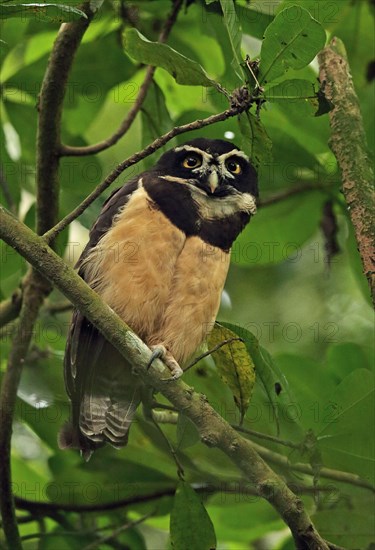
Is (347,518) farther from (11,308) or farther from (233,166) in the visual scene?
(11,308)

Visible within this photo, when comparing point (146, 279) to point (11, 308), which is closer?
point (146, 279)

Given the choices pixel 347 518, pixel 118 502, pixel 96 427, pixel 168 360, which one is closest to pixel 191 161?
pixel 168 360

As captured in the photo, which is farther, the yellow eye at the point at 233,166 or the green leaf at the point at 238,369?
the yellow eye at the point at 233,166

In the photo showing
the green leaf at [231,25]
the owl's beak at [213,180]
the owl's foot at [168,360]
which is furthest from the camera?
the owl's beak at [213,180]

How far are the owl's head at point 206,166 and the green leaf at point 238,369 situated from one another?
0.78 meters

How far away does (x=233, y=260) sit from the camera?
4746 mm

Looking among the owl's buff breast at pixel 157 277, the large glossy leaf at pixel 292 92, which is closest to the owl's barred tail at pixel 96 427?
the owl's buff breast at pixel 157 277

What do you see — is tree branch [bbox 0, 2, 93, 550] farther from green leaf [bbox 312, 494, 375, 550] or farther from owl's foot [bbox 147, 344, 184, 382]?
green leaf [bbox 312, 494, 375, 550]

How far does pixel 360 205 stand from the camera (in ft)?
10.3

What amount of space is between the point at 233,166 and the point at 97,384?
1102 millimetres

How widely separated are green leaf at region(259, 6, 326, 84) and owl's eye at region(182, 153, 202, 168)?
3.85ft

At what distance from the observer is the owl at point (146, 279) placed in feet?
12.2

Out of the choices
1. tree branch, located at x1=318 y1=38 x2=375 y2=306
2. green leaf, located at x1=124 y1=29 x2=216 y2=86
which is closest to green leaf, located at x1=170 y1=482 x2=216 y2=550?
tree branch, located at x1=318 y1=38 x2=375 y2=306

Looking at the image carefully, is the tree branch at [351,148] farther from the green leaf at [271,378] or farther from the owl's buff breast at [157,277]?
the owl's buff breast at [157,277]
